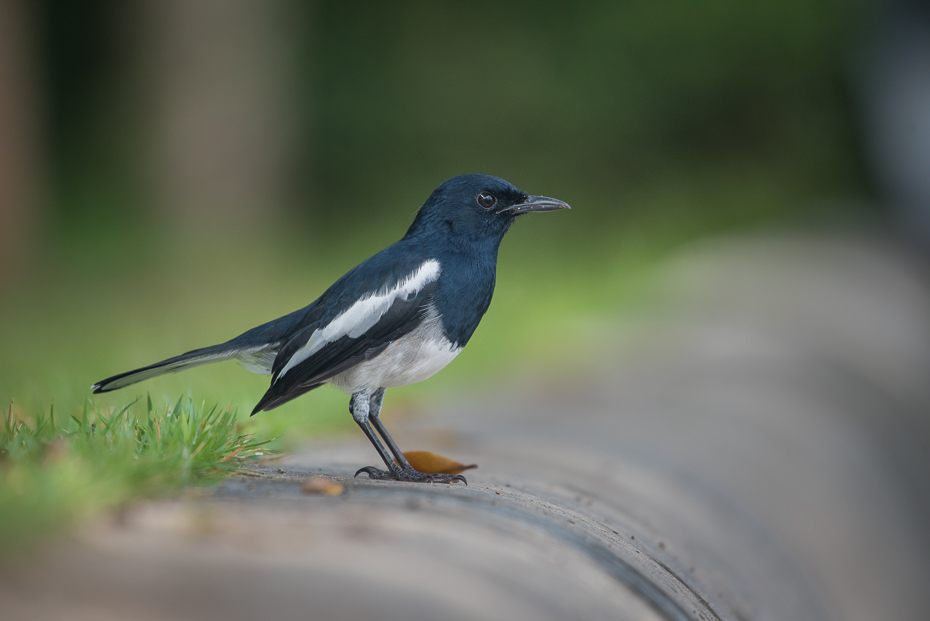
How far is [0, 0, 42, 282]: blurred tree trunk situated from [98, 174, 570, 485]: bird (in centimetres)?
694

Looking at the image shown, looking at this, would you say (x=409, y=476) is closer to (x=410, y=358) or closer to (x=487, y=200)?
(x=410, y=358)

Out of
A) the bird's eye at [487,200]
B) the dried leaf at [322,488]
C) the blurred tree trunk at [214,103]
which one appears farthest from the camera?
the blurred tree trunk at [214,103]

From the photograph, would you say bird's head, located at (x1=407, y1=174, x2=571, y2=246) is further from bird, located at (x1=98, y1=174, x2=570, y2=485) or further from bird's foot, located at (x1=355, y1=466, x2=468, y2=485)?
bird's foot, located at (x1=355, y1=466, x2=468, y2=485)

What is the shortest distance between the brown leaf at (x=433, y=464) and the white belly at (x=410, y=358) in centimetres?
29

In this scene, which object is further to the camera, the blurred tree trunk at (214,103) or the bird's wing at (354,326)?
the blurred tree trunk at (214,103)

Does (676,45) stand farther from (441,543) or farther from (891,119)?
(441,543)

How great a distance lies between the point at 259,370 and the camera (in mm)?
2969

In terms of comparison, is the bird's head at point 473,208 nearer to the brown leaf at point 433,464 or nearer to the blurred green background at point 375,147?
the brown leaf at point 433,464

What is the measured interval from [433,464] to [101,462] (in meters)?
1.17

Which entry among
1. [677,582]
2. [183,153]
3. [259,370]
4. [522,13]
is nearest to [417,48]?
[522,13]

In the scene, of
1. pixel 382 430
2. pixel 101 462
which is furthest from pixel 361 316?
pixel 101 462

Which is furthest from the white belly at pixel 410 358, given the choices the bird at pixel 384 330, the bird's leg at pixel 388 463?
the bird's leg at pixel 388 463

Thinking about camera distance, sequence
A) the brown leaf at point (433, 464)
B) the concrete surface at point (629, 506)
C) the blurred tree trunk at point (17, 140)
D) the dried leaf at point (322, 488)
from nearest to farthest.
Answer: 1. the concrete surface at point (629, 506)
2. the dried leaf at point (322, 488)
3. the brown leaf at point (433, 464)
4. the blurred tree trunk at point (17, 140)

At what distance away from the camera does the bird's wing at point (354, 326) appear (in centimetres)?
258
